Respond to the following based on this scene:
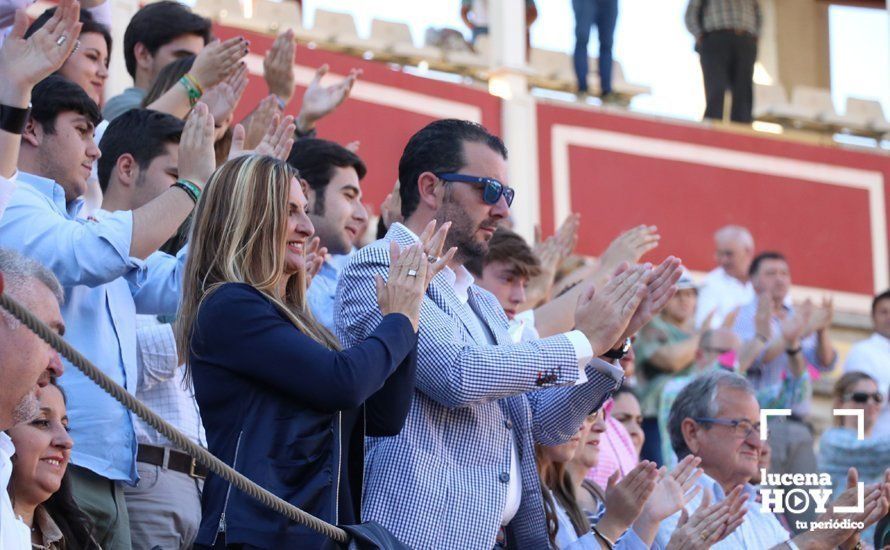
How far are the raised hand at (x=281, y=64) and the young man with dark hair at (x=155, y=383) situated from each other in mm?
1215

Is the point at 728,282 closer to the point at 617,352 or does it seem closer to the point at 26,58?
the point at 617,352

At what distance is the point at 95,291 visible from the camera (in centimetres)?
427

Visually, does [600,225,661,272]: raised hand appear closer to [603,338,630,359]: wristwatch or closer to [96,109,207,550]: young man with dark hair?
[603,338,630,359]: wristwatch

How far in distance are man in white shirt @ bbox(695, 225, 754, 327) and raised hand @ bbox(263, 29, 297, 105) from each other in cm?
458

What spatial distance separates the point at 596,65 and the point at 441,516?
30.1 ft

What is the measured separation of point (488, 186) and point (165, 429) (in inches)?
60.3

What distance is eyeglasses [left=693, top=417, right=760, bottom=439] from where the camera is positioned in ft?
19.1

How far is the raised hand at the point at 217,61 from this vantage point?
5.31 m

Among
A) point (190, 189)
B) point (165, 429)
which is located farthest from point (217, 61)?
point (165, 429)

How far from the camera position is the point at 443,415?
4055 mm

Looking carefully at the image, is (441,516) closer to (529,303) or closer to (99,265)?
(99,265)

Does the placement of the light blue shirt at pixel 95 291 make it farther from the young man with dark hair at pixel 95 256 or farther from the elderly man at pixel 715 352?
the elderly man at pixel 715 352

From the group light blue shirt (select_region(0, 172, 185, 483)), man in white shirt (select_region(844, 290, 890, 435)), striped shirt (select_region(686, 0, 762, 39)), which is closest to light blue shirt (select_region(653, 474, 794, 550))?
light blue shirt (select_region(0, 172, 185, 483))

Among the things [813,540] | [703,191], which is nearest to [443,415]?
[813,540]
